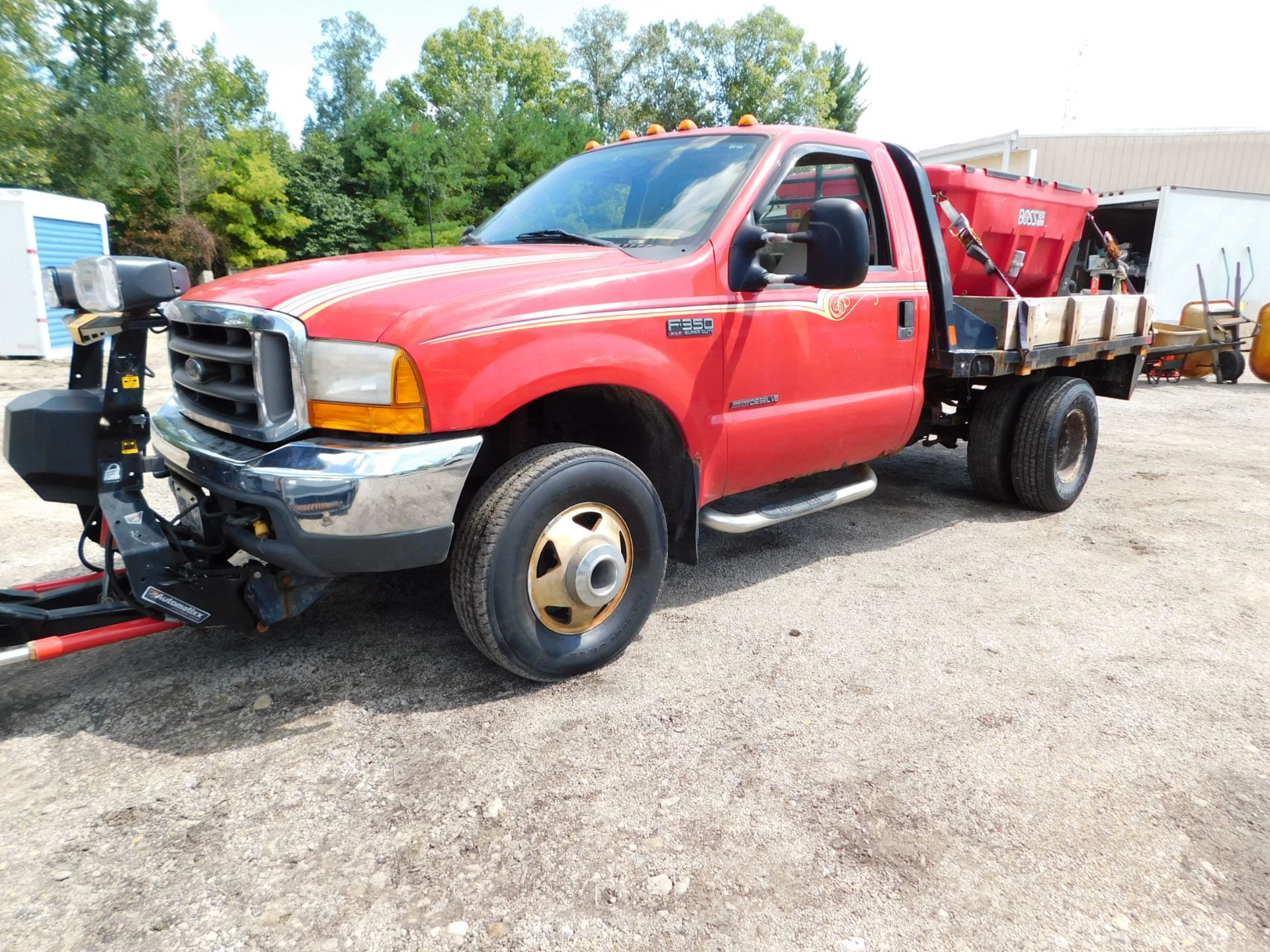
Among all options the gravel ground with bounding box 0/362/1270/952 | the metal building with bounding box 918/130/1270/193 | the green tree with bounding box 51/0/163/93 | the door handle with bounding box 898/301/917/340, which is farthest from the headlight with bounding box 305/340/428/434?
the green tree with bounding box 51/0/163/93

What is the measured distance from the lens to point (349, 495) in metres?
2.53

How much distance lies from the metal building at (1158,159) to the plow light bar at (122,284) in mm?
22728

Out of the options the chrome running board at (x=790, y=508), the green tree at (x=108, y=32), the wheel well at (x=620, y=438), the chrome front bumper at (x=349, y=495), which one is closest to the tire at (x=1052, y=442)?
the chrome running board at (x=790, y=508)

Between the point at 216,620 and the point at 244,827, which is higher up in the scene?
the point at 216,620

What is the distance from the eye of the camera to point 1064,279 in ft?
21.2

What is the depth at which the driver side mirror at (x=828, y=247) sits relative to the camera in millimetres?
A: 3258

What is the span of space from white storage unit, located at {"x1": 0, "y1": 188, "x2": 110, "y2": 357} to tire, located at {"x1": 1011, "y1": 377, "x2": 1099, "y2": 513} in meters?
13.0

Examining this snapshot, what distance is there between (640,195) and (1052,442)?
3.07 m

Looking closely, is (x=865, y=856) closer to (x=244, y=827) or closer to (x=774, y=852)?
(x=774, y=852)

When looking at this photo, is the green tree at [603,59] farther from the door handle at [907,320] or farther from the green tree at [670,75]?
the door handle at [907,320]

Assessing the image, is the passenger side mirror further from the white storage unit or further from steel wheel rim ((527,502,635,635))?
the white storage unit

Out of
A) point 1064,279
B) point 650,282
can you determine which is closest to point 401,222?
point 1064,279

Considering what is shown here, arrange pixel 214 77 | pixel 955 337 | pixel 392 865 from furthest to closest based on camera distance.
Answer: pixel 214 77 < pixel 955 337 < pixel 392 865

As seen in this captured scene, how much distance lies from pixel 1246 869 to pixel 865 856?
999 mm
